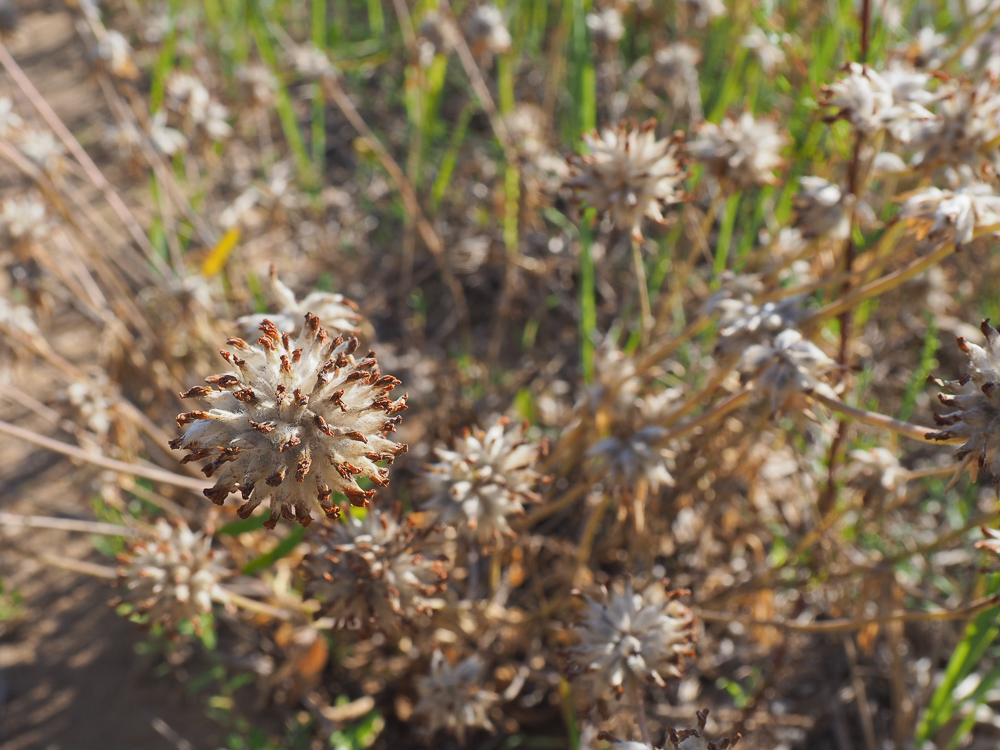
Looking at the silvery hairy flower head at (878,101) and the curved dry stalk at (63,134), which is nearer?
the silvery hairy flower head at (878,101)

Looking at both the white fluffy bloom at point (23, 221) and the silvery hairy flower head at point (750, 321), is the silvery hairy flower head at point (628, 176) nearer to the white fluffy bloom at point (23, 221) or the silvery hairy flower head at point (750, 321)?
the silvery hairy flower head at point (750, 321)

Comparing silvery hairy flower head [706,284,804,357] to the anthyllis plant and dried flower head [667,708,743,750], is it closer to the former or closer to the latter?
the anthyllis plant

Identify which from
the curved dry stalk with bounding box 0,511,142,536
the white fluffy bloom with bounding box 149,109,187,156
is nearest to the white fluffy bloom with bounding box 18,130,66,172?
the white fluffy bloom with bounding box 149,109,187,156

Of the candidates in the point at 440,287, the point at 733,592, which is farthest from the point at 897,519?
the point at 440,287

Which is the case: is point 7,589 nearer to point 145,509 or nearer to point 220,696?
point 145,509

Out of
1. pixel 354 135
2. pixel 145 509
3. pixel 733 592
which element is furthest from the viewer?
pixel 354 135

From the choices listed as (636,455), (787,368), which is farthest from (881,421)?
(636,455)

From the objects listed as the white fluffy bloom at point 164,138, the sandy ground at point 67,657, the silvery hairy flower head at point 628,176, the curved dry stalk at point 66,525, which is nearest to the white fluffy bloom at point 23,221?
the white fluffy bloom at point 164,138
